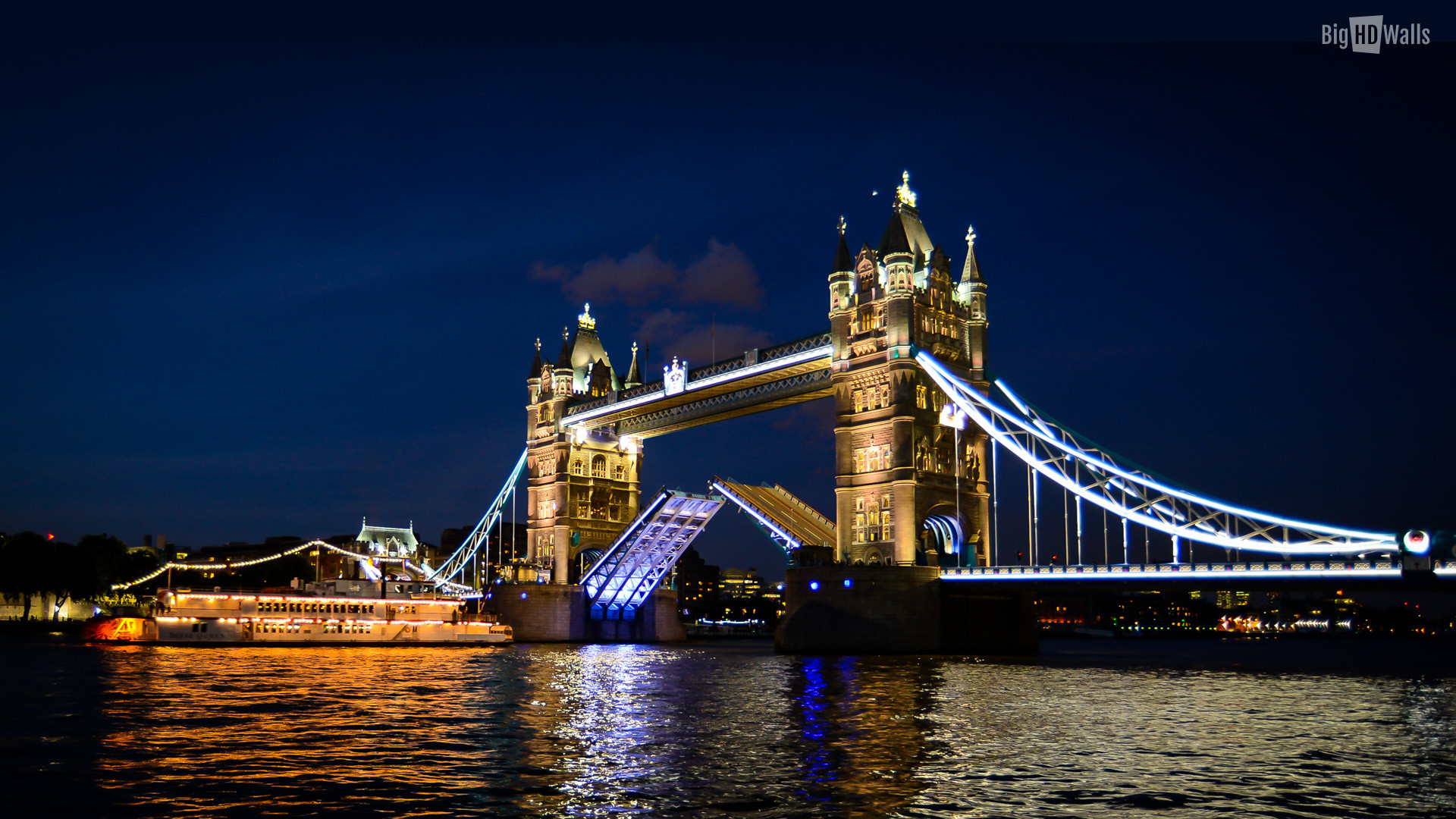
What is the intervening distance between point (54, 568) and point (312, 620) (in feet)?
127

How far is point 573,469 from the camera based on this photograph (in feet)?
246

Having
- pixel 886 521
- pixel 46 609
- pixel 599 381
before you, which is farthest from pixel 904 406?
pixel 46 609

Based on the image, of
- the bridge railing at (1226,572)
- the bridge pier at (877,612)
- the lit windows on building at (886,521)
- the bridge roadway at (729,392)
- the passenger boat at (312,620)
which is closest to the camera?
the bridge railing at (1226,572)

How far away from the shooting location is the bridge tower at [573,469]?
7431 centimetres

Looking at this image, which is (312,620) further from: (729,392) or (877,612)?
(877,612)

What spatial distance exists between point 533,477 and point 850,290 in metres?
30.0

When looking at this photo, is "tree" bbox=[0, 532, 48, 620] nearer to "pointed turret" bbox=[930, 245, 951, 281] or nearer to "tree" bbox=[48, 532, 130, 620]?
"tree" bbox=[48, 532, 130, 620]

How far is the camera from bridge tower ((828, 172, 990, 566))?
51.3 m

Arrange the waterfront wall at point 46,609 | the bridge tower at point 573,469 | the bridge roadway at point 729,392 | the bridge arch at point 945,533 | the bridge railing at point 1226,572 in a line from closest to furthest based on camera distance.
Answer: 1. the bridge railing at point 1226,572
2. the bridge arch at point 945,533
3. the bridge roadway at point 729,392
4. the bridge tower at point 573,469
5. the waterfront wall at point 46,609

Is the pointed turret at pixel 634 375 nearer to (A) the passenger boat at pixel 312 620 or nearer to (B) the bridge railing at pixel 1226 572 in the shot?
(A) the passenger boat at pixel 312 620

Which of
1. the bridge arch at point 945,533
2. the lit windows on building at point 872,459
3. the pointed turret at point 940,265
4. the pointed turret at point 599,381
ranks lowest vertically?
the bridge arch at point 945,533

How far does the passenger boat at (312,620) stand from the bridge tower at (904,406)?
23.4 meters

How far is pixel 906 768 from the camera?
53.0ft

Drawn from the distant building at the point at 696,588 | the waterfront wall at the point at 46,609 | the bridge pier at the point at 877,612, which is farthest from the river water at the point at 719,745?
the distant building at the point at 696,588
